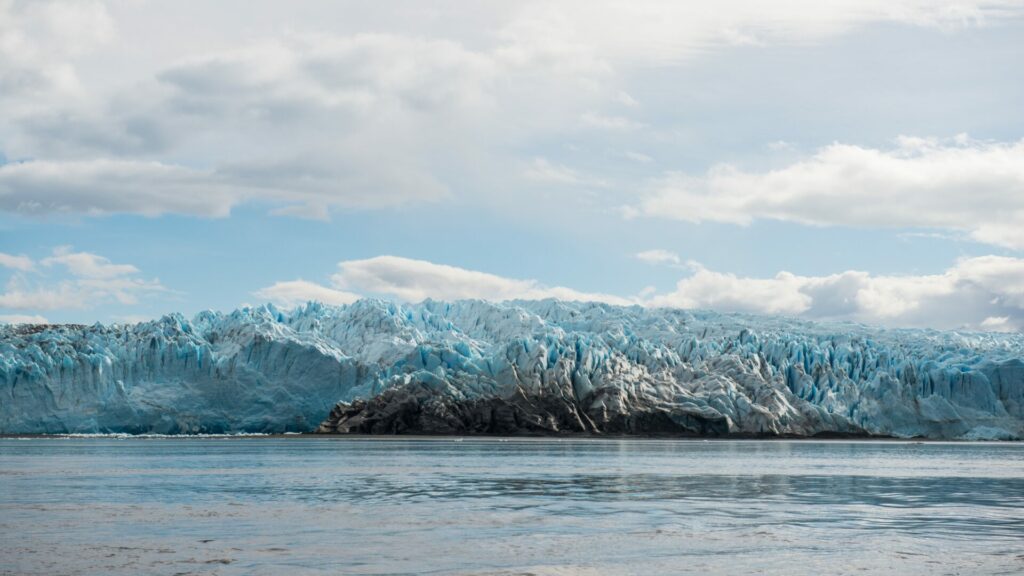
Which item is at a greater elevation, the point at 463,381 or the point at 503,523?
the point at 463,381

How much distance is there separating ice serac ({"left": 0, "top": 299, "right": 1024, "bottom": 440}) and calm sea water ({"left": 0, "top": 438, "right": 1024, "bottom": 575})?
3098 inches

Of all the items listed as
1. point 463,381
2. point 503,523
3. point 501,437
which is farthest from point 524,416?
point 503,523

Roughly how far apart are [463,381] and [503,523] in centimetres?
10436

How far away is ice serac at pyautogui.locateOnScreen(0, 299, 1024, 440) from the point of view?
121000 mm

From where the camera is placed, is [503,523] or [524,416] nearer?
[503,523]

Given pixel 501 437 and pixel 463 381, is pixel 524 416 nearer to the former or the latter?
pixel 501 437

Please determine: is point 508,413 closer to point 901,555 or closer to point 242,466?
point 242,466

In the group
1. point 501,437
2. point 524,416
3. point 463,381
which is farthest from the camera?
point 501,437

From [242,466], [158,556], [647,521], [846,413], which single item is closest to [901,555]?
[647,521]

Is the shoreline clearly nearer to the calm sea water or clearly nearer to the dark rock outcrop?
the dark rock outcrop

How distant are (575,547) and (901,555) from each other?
21.0ft

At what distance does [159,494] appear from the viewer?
34.3 meters

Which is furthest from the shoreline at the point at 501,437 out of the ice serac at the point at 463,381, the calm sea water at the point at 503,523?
the calm sea water at the point at 503,523

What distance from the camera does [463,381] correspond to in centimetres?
12962
